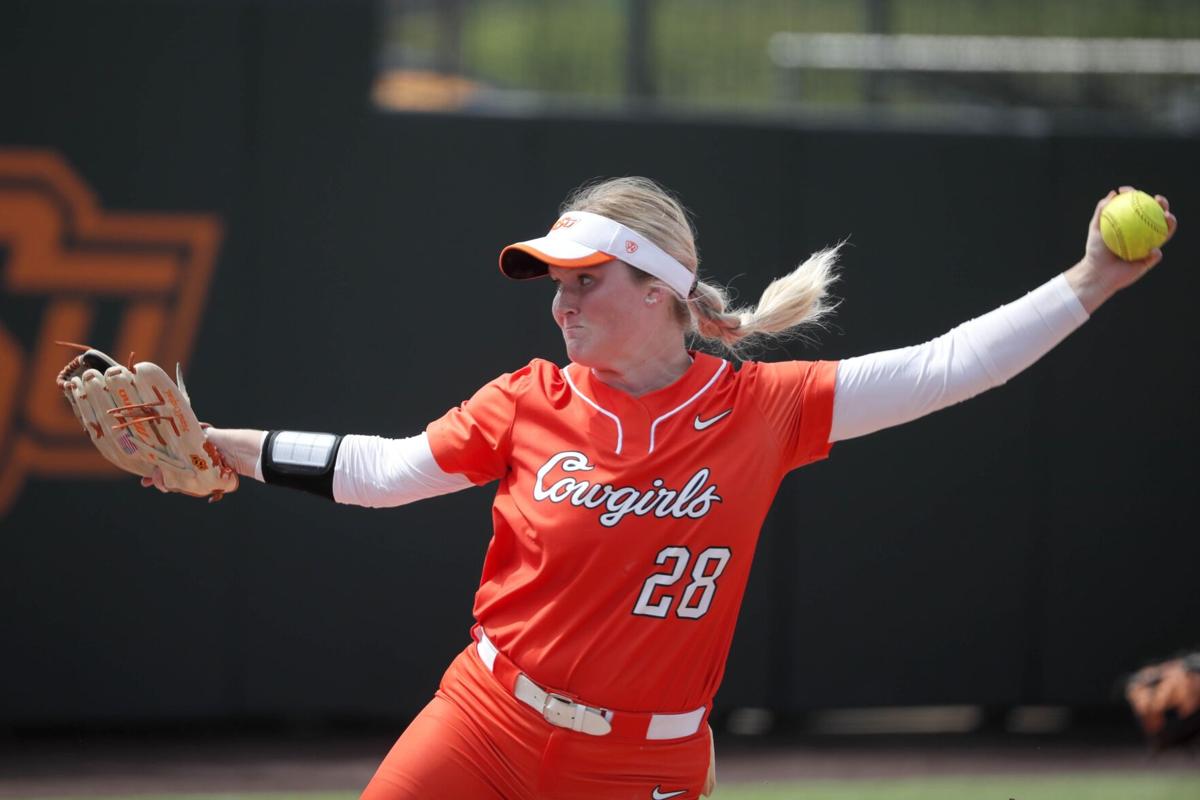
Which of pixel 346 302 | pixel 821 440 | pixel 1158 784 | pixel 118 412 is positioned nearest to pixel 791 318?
pixel 821 440

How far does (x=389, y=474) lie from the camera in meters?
3.39

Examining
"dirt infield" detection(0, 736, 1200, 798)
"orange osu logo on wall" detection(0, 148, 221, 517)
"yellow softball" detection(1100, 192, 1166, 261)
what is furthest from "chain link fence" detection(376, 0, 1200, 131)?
"yellow softball" detection(1100, 192, 1166, 261)

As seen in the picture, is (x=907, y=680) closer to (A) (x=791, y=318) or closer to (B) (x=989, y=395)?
(B) (x=989, y=395)

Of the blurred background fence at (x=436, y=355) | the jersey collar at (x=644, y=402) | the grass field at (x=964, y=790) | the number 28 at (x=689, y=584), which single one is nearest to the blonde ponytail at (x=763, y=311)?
the jersey collar at (x=644, y=402)

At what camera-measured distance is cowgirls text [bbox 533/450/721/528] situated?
10.3ft

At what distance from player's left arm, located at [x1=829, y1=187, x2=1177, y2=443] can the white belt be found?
27.3 inches

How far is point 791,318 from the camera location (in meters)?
3.54

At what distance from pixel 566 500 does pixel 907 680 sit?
463 centimetres

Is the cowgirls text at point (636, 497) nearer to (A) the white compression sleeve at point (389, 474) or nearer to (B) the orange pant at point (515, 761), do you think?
(A) the white compression sleeve at point (389, 474)

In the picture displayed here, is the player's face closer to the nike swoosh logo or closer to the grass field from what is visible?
the nike swoosh logo

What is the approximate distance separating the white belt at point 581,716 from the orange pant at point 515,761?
0.02 m

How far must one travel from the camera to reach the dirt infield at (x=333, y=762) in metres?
6.35

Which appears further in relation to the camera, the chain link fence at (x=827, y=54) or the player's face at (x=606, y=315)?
the chain link fence at (x=827, y=54)

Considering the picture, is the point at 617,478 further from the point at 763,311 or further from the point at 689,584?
the point at 763,311
